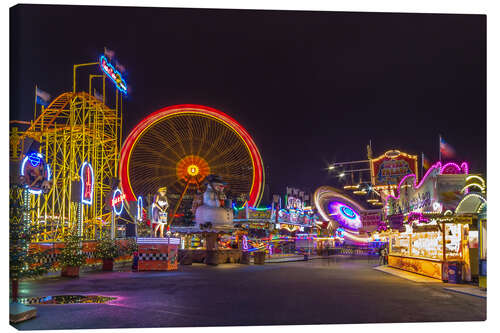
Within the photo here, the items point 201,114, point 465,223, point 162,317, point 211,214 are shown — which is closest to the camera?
point 162,317

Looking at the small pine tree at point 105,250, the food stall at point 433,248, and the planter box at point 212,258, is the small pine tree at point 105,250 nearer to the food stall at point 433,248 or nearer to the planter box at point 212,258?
the planter box at point 212,258

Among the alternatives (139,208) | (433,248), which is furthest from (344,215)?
(433,248)

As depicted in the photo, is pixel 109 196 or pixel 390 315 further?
pixel 109 196

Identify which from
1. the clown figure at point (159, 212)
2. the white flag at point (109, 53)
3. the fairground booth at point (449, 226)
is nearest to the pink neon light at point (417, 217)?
the fairground booth at point (449, 226)

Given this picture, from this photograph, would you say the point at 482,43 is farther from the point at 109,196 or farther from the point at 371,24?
the point at 109,196

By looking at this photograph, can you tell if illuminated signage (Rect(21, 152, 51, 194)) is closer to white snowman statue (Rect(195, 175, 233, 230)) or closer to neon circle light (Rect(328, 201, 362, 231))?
white snowman statue (Rect(195, 175, 233, 230))

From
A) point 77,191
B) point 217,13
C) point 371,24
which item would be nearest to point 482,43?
point 371,24

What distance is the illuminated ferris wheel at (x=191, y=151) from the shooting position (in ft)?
84.9

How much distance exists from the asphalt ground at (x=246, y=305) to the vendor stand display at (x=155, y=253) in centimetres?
585

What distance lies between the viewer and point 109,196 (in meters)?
21.8

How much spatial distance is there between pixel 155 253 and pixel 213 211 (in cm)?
998

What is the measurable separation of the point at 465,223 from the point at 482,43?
6403mm

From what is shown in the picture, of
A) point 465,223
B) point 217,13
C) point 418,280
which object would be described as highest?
point 217,13

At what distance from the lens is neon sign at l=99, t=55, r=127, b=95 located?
25719mm
